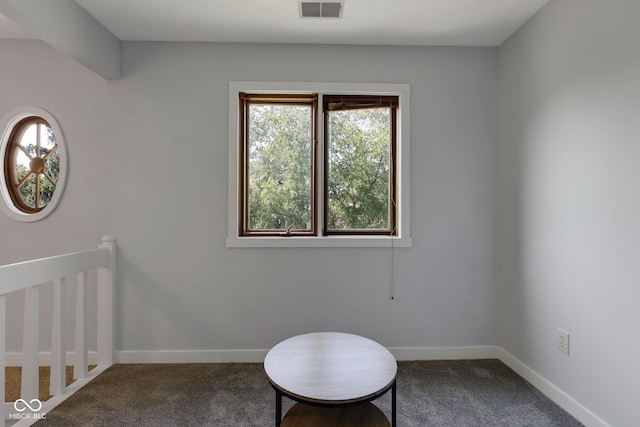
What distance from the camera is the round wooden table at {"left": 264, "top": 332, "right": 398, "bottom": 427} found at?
56.5 inches

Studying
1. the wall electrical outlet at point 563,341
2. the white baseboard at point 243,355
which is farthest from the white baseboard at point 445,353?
the wall electrical outlet at point 563,341

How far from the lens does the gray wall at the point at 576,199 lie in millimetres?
1694

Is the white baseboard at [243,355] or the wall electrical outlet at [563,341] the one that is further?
the white baseboard at [243,355]

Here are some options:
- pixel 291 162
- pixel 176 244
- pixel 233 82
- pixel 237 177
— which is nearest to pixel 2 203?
pixel 176 244

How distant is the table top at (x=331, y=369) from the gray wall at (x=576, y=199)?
3.75ft

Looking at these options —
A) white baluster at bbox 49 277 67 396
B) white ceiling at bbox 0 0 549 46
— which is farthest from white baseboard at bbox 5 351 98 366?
white ceiling at bbox 0 0 549 46

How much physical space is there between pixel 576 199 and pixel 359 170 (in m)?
1.48

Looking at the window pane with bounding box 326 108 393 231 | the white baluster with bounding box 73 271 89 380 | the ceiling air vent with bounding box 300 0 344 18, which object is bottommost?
the white baluster with bounding box 73 271 89 380

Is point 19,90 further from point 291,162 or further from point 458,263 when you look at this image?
point 458,263

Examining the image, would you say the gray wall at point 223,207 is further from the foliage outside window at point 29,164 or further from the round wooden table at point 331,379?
the round wooden table at point 331,379

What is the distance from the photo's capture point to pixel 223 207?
275 cm

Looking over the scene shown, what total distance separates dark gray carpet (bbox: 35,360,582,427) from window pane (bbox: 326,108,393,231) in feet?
3.96

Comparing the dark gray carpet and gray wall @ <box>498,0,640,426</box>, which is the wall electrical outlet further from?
the dark gray carpet

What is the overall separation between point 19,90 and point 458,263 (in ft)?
12.2
